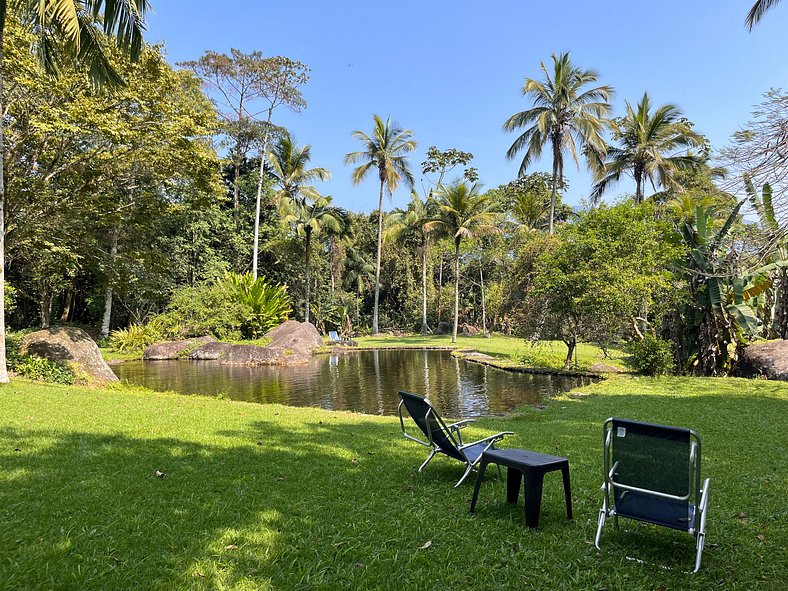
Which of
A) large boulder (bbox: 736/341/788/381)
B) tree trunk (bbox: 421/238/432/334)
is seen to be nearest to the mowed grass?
large boulder (bbox: 736/341/788/381)

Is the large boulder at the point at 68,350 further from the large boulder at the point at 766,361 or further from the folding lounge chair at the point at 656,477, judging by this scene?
the large boulder at the point at 766,361

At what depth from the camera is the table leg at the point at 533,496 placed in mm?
3525

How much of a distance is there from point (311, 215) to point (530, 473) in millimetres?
29169

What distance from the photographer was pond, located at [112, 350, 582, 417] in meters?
12.0

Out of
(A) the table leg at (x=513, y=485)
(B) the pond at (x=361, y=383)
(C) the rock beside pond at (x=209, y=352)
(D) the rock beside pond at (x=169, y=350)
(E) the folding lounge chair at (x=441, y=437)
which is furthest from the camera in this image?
(D) the rock beside pond at (x=169, y=350)

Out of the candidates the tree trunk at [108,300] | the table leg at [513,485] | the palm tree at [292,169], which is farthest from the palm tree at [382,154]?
the table leg at [513,485]

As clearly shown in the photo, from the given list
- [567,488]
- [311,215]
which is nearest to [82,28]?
[567,488]

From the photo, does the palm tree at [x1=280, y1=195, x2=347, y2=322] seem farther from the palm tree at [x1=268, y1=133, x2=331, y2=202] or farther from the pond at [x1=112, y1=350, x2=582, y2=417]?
A: the pond at [x1=112, y1=350, x2=582, y2=417]

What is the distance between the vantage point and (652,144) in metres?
27.3

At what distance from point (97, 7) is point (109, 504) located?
928cm

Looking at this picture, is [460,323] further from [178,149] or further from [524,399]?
[178,149]

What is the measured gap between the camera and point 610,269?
46.8ft

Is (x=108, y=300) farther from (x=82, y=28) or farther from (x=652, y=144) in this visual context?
(x=652, y=144)

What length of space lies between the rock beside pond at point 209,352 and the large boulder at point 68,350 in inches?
309
